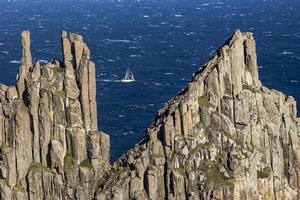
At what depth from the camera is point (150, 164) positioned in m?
119

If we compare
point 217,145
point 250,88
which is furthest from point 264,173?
point 250,88

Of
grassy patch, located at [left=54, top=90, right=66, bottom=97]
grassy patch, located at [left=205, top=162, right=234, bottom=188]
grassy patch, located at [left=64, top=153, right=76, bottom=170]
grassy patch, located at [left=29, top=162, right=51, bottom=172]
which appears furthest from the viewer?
grassy patch, located at [left=54, top=90, right=66, bottom=97]

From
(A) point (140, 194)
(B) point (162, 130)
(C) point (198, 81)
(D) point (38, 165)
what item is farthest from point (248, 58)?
(D) point (38, 165)

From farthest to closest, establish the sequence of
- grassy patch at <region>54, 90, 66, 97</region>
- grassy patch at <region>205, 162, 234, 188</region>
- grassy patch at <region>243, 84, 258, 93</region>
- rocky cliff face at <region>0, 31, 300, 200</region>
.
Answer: grassy patch at <region>243, 84, 258, 93</region> → grassy patch at <region>54, 90, 66, 97</region> → rocky cliff face at <region>0, 31, 300, 200</region> → grassy patch at <region>205, 162, 234, 188</region>

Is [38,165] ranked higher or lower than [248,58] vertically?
lower

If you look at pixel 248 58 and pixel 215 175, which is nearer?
pixel 215 175

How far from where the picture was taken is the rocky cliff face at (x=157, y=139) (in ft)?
388

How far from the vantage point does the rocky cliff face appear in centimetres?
11812

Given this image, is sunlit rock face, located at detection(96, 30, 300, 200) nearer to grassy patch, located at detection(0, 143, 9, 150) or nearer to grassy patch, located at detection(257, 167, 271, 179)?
grassy patch, located at detection(257, 167, 271, 179)

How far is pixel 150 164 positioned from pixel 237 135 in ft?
46.8

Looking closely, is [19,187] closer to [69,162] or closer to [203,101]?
[69,162]

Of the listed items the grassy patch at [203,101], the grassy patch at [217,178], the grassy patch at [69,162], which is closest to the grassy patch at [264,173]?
the grassy patch at [217,178]

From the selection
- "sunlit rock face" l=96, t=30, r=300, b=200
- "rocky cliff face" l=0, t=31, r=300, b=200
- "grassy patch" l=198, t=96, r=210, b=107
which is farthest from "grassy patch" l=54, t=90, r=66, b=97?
"grassy patch" l=198, t=96, r=210, b=107

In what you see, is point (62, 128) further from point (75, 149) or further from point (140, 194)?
point (140, 194)
